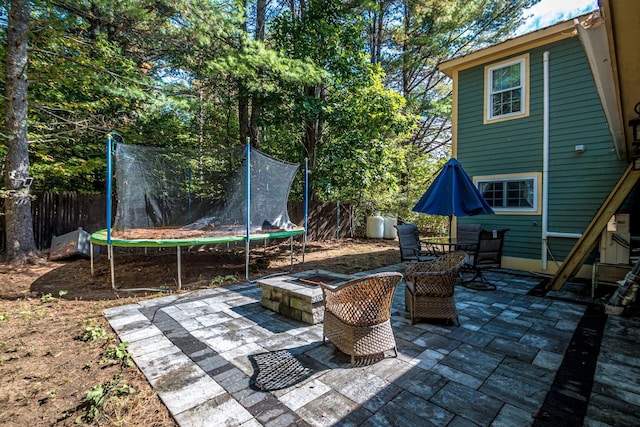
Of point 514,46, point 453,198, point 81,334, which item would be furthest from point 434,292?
point 514,46

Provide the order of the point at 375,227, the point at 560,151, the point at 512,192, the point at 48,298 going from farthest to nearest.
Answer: the point at 375,227 < the point at 512,192 < the point at 560,151 < the point at 48,298

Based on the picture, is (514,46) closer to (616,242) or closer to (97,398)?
(616,242)

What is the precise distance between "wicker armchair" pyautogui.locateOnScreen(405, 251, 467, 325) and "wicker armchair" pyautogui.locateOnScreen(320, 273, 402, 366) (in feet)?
2.74

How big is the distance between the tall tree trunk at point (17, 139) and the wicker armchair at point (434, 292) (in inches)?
277

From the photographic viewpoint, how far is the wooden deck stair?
4.21 m

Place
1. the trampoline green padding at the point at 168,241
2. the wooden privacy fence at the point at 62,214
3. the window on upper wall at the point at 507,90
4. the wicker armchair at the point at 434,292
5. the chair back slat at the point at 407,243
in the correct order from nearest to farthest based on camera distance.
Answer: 1. the wicker armchair at the point at 434,292
2. the trampoline green padding at the point at 168,241
3. the chair back slat at the point at 407,243
4. the window on upper wall at the point at 507,90
5. the wooden privacy fence at the point at 62,214

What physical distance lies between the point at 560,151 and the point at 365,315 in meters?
5.91

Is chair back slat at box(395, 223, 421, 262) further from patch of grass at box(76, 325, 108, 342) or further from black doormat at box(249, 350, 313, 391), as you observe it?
patch of grass at box(76, 325, 108, 342)

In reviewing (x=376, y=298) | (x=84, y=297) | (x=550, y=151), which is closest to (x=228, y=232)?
(x=84, y=297)

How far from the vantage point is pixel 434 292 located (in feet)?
10.6

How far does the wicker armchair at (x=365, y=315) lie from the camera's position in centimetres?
242

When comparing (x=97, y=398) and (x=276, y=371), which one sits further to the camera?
(x=276, y=371)

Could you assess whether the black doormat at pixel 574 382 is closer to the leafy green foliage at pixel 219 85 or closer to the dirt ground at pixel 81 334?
the dirt ground at pixel 81 334

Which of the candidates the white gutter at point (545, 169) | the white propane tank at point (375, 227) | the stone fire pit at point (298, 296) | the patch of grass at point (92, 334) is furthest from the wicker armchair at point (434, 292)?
the white propane tank at point (375, 227)
